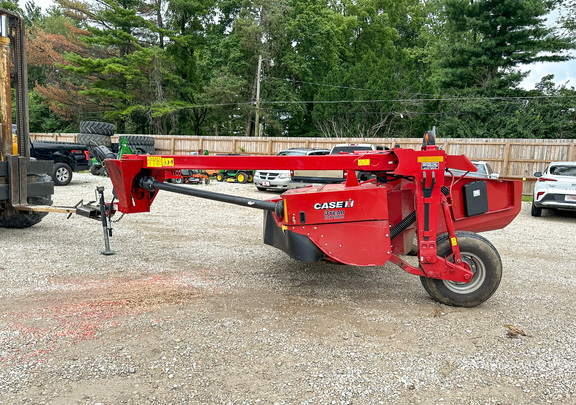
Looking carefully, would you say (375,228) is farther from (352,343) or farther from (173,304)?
(173,304)

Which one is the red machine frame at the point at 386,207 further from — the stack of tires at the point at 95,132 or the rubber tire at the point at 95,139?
the stack of tires at the point at 95,132

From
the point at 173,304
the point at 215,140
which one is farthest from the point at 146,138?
the point at 173,304

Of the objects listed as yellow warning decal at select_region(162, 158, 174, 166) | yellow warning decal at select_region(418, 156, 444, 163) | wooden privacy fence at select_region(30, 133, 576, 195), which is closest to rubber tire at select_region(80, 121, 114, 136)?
wooden privacy fence at select_region(30, 133, 576, 195)

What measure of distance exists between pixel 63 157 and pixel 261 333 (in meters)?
13.9

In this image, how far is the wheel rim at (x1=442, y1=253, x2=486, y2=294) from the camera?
4.21 metres

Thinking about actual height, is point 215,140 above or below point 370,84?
below

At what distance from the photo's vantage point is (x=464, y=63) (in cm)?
2664

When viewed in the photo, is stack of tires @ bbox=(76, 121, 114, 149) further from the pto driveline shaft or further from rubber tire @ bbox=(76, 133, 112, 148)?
the pto driveline shaft

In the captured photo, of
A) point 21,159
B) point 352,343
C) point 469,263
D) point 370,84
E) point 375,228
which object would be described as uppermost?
point 370,84

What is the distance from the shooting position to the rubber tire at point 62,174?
587 inches

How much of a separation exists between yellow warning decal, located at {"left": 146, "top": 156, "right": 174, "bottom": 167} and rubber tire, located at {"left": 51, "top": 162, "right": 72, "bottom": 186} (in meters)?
11.6

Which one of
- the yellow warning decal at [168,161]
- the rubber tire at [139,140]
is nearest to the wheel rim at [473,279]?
the yellow warning decal at [168,161]

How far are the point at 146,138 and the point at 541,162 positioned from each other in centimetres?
1974

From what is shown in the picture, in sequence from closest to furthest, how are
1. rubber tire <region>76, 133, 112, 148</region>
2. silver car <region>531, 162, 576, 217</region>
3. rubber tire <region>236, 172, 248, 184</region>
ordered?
silver car <region>531, 162, 576, 217</region> < rubber tire <region>236, 172, 248, 184</region> < rubber tire <region>76, 133, 112, 148</region>
